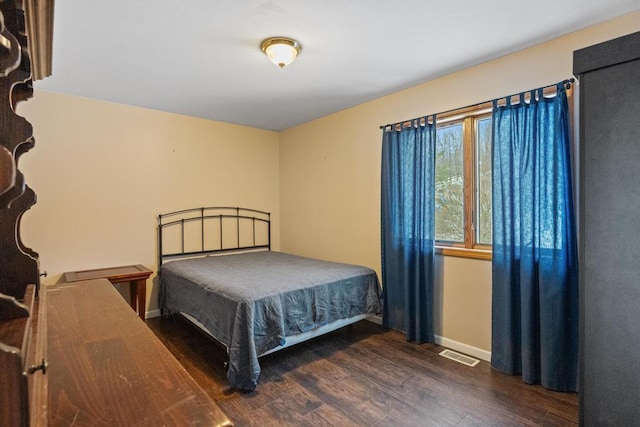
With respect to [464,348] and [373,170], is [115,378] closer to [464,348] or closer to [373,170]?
[464,348]

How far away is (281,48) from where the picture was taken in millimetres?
2312

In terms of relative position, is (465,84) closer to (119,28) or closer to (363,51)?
(363,51)

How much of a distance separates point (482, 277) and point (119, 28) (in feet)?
10.6

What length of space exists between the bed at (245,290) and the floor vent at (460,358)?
2.38 feet

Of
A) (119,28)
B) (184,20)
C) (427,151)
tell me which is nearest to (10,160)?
(184,20)

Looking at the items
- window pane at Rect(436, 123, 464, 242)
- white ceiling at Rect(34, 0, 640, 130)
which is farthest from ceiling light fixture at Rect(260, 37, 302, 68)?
window pane at Rect(436, 123, 464, 242)

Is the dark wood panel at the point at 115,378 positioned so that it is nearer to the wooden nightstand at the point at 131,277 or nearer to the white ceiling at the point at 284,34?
the white ceiling at the point at 284,34

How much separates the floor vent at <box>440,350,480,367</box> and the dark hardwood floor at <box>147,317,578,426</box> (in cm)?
6

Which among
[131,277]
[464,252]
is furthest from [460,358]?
[131,277]

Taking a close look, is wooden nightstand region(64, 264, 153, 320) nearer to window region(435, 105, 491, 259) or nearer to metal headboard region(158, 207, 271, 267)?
metal headboard region(158, 207, 271, 267)

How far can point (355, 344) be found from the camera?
310 centimetres

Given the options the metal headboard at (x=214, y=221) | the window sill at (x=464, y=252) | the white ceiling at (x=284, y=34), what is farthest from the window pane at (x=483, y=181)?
the metal headboard at (x=214, y=221)

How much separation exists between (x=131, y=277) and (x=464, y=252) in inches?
124

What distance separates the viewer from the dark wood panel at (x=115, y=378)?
0.72 meters
